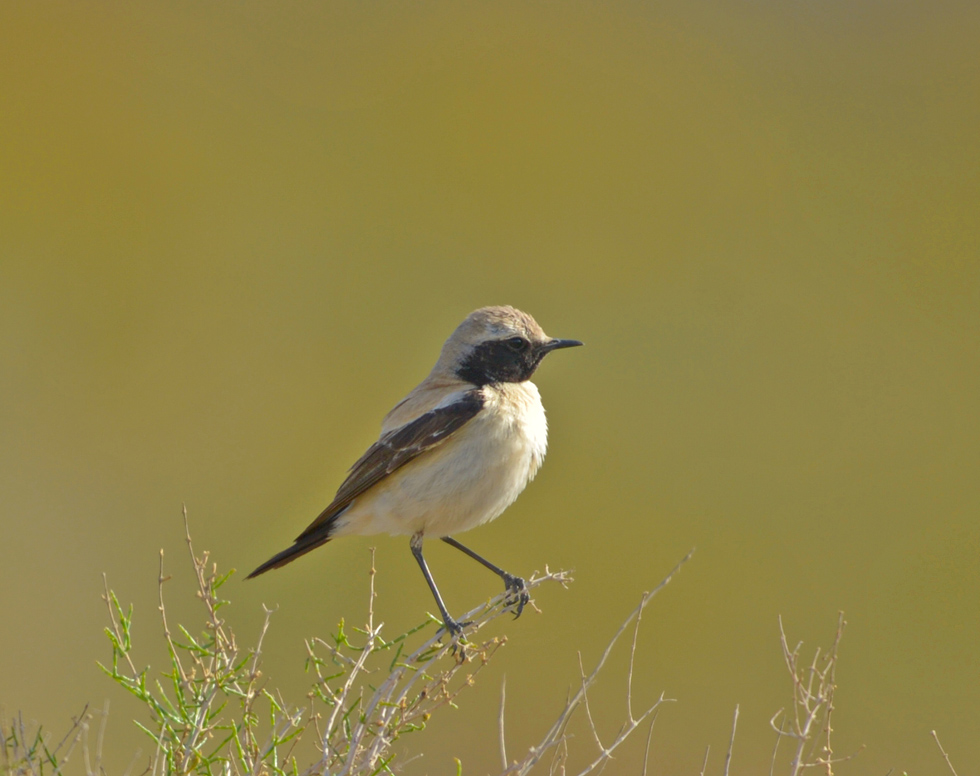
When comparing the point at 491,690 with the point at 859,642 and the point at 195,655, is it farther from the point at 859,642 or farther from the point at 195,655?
the point at 195,655

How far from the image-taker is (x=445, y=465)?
5047 millimetres

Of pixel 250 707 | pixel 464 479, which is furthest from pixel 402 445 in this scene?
pixel 250 707

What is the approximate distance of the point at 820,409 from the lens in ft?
57.0

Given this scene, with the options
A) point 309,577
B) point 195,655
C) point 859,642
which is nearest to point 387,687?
point 195,655

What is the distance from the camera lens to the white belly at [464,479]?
502cm

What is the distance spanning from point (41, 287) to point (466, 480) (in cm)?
1520

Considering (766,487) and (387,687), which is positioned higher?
(387,687)

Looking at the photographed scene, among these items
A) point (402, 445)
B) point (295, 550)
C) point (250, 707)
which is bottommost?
point (295, 550)

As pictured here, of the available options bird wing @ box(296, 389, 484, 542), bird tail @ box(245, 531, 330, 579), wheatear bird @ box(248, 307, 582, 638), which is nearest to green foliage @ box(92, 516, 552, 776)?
wheatear bird @ box(248, 307, 582, 638)

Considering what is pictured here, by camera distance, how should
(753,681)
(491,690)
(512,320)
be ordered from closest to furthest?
(512,320), (753,681), (491,690)

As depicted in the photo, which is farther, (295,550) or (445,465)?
(295,550)

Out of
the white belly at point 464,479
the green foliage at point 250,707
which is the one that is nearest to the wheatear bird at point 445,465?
the white belly at point 464,479

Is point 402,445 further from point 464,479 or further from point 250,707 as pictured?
point 250,707

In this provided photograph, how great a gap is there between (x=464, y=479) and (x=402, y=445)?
0.36 meters
